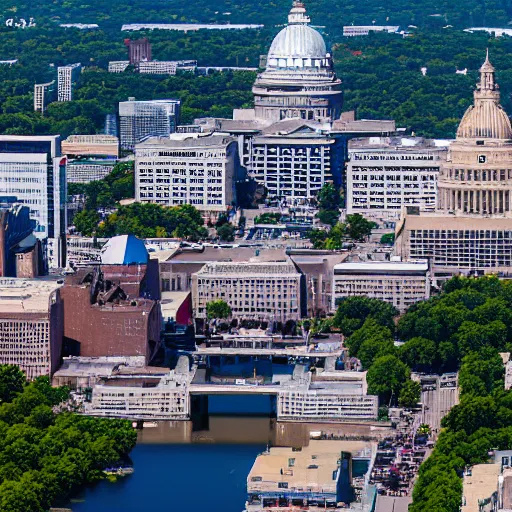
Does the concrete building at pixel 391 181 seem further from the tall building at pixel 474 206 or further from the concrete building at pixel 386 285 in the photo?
the concrete building at pixel 386 285

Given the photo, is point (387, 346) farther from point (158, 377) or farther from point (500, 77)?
point (500, 77)

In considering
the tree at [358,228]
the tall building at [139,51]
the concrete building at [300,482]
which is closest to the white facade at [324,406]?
the concrete building at [300,482]

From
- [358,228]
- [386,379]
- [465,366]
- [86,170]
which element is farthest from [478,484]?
[86,170]

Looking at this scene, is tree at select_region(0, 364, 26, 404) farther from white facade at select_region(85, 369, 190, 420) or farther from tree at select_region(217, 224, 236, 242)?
tree at select_region(217, 224, 236, 242)

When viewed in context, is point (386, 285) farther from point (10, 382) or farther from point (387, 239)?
point (10, 382)

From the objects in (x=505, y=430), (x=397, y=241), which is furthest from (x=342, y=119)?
(x=505, y=430)

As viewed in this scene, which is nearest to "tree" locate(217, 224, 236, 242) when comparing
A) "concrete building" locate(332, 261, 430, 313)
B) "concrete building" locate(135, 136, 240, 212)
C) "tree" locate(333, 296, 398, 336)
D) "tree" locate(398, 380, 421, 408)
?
"concrete building" locate(135, 136, 240, 212)
